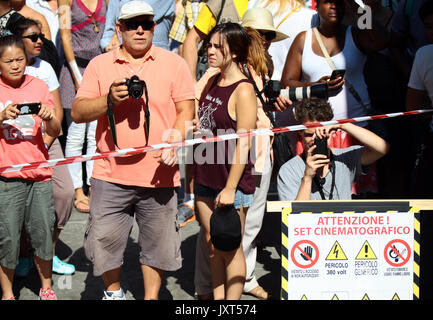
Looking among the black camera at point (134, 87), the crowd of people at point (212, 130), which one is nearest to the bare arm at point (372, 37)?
the crowd of people at point (212, 130)

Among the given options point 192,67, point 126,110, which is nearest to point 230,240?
point 126,110

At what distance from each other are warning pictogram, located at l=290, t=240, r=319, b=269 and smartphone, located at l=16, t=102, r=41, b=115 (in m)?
1.98

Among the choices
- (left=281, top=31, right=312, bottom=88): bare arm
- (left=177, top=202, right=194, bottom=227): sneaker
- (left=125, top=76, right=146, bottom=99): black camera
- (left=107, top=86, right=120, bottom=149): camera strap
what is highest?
(left=281, top=31, right=312, bottom=88): bare arm

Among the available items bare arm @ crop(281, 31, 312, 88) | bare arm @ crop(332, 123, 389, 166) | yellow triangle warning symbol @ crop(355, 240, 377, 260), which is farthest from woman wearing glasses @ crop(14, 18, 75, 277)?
yellow triangle warning symbol @ crop(355, 240, 377, 260)

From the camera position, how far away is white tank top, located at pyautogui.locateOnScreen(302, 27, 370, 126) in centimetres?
533

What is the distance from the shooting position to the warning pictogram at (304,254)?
3830mm

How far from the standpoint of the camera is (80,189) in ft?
23.3

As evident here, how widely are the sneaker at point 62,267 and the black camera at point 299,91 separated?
2206 mm

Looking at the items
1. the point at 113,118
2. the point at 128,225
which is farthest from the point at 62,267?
the point at 113,118

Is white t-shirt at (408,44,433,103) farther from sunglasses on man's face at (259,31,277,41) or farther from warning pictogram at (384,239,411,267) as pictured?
warning pictogram at (384,239,411,267)

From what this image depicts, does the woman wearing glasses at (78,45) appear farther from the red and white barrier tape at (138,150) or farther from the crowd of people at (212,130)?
the red and white barrier tape at (138,150)

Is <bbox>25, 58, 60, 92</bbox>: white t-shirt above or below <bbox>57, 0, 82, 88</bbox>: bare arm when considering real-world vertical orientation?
below
